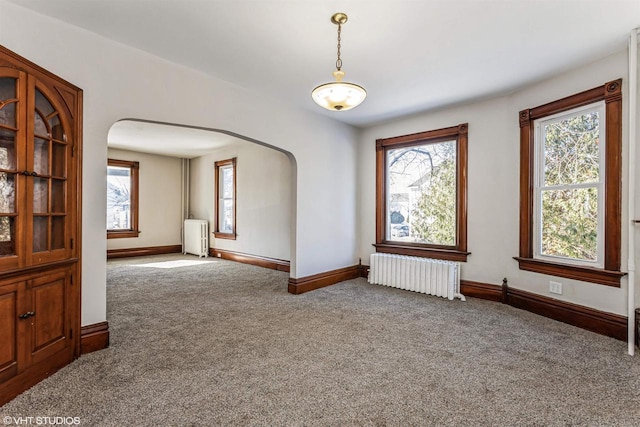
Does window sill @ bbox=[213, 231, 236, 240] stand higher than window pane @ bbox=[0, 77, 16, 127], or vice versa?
window pane @ bbox=[0, 77, 16, 127]

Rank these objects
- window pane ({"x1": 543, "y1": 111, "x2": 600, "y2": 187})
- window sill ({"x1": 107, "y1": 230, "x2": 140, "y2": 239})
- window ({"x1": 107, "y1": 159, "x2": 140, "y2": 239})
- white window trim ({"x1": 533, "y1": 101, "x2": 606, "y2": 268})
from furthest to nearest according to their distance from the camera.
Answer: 1. window ({"x1": 107, "y1": 159, "x2": 140, "y2": 239})
2. window sill ({"x1": 107, "y1": 230, "x2": 140, "y2": 239})
3. window pane ({"x1": 543, "y1": 111, "x2": 600, "y2": 187})
4. white window trim ({"x1": 533, "y1": 101, "x2": 606, "y2": 268})

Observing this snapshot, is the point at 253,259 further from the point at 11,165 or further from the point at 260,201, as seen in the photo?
the point at 11,165

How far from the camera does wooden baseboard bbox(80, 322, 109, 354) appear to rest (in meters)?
2.51

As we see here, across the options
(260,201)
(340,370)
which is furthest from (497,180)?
(260,201)

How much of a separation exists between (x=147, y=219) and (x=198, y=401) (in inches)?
273

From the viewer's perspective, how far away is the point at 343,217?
5.25 meters

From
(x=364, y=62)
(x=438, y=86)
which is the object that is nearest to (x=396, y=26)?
(x=364, y=62)

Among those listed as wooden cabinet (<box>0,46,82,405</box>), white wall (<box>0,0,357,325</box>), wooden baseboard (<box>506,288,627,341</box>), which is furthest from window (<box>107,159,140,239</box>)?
wooden baseboard (<box>506,288,627,341</box>)

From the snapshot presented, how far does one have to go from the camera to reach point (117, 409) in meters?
1.83

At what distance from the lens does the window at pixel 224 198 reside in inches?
291

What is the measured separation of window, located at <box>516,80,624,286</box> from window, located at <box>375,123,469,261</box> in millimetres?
805

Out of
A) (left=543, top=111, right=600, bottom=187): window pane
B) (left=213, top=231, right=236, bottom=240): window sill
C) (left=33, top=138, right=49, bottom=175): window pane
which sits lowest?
(left=213, top=231, right=236, bottom=240): window sill

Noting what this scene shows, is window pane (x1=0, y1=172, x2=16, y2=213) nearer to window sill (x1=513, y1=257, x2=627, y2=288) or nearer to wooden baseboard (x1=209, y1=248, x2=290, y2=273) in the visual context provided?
wooden baseboard (x1=209, y1=248, x2=290, y2=273)

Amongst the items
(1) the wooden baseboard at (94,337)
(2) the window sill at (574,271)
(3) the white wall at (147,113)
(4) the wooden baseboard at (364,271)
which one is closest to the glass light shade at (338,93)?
(3) the white wall at (147,113)
